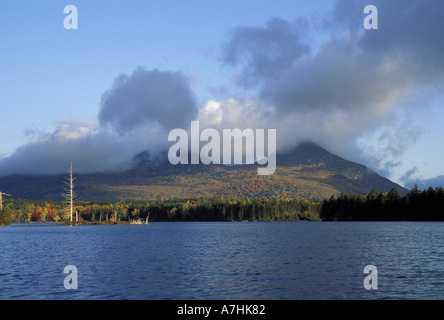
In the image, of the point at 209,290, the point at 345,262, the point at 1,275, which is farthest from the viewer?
the point at 345,262

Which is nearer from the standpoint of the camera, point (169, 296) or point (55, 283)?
point (169, 296)

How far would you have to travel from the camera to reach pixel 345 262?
74.7m

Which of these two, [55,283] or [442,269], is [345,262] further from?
[55,283]

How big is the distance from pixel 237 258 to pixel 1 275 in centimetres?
3962

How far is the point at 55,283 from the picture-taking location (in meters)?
55.2
